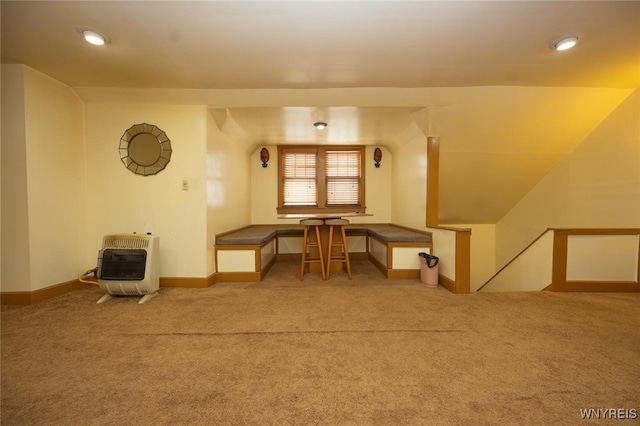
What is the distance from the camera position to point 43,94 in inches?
106

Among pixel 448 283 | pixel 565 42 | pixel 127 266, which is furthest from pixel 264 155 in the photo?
pixel 565 42

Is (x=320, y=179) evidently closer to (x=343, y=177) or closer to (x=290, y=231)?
(x=343, y=177)

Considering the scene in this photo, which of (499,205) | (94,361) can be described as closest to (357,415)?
(94,361)

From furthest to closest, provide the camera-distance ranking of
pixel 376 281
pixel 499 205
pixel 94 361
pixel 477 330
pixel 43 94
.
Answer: pixel 499 205 < pixel 376 281 < pixel 43 94 < pixel 477 330 < pixel 94 361

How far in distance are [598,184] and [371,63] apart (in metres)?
3.72

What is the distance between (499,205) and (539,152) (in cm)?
125

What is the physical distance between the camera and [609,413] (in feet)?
4.03

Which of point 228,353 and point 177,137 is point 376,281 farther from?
point 177,137

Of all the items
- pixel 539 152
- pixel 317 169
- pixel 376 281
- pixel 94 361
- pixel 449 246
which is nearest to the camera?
pixel 94 361

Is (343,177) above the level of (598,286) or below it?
above

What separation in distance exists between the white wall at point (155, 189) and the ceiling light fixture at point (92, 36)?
1076 millimetres

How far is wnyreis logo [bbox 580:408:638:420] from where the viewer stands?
121cm

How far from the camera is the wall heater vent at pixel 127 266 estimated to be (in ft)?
8.69

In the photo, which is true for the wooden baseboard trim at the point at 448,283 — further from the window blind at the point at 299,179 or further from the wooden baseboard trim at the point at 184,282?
the wooden baseboard trim at the point at 184,282
